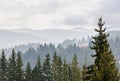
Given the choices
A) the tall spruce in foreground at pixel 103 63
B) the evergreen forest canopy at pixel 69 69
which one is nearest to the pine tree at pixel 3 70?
the evergreen forest canopy at pixel 69 69

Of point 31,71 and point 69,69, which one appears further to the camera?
point 69,69

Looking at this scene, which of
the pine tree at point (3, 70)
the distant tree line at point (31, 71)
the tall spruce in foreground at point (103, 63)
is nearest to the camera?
the tall spruce in foreground at point (103, 63)

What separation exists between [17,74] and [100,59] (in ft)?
182

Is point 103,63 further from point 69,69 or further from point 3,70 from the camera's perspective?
point 69,69

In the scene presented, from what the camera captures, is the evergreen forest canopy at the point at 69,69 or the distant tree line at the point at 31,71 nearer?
the evergreen forest canopy at the point at 69,69

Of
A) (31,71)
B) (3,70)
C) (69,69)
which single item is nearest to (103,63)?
(3,70)

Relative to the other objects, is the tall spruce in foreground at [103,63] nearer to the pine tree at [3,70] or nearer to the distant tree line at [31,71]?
the distant tree line at [31,71]

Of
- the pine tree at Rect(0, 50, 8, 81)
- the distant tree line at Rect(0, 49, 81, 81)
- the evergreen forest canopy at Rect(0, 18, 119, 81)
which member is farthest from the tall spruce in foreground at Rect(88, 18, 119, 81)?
the pine tree at Rect(0, 50, 8, 81)

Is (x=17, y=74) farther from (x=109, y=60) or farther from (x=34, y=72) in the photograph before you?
(x=109, y=60)

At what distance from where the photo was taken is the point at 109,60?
84.6 feet

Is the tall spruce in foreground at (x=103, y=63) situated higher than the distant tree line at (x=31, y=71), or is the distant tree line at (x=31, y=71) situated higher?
the tall spruce in foreground at (x=103, y=63)

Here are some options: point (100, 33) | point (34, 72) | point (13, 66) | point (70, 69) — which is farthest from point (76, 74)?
point (100, 33)

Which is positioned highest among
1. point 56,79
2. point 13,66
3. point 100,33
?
point 100,33

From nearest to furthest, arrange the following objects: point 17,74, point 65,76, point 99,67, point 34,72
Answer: point 99,67 < point 17,74 < point 34,72 < point 65,76
